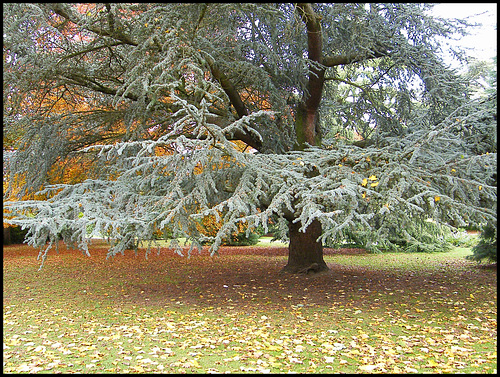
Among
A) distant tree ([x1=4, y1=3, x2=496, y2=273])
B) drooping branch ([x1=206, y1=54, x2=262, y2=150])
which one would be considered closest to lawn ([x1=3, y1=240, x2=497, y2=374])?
distant tree ([x1=4, y1=3, x2=496, y2=273])

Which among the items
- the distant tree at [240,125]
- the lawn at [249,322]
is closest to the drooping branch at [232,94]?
the distant tree at [240,125]

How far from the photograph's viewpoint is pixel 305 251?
9.78 m

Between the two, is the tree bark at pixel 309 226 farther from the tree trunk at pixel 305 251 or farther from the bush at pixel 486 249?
the bush at pixel 486 249

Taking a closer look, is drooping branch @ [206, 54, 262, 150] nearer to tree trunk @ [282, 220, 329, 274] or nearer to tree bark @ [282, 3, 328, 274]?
tree bark @ [282, 3, 328, 274]

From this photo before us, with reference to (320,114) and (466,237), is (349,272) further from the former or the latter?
(466,237)

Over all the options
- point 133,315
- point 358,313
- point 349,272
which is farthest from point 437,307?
point 133,315

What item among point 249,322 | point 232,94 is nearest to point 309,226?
point 232,94

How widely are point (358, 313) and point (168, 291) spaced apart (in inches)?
150

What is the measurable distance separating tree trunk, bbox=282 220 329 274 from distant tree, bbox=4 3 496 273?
36 millimetres

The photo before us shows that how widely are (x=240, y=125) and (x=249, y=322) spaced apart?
2.92m

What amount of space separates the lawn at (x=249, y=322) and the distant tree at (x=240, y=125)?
117 cm

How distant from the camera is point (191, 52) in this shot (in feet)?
19.9

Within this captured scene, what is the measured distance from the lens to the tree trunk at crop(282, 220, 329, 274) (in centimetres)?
958

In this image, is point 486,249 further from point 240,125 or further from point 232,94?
point 240,125
